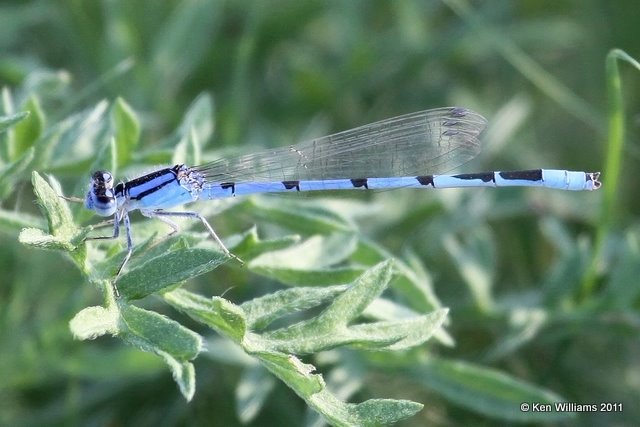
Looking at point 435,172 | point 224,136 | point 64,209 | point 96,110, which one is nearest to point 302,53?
point 224,136

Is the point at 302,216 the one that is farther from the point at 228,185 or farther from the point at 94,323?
the point at 94,323

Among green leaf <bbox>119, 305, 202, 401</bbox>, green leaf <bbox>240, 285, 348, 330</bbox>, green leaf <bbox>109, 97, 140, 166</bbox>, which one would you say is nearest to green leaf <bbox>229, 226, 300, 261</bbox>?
green leaf <bbox>240, 285, 348, 330</bbox>

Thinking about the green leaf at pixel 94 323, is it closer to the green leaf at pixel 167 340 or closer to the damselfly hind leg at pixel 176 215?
the green leaf at pixel 167 340

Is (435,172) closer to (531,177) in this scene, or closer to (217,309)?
(531,177)

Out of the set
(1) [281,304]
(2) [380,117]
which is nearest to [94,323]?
(1) [281,304]

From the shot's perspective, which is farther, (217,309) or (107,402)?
(107,402)

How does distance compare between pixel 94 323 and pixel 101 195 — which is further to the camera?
pixel 101 195
